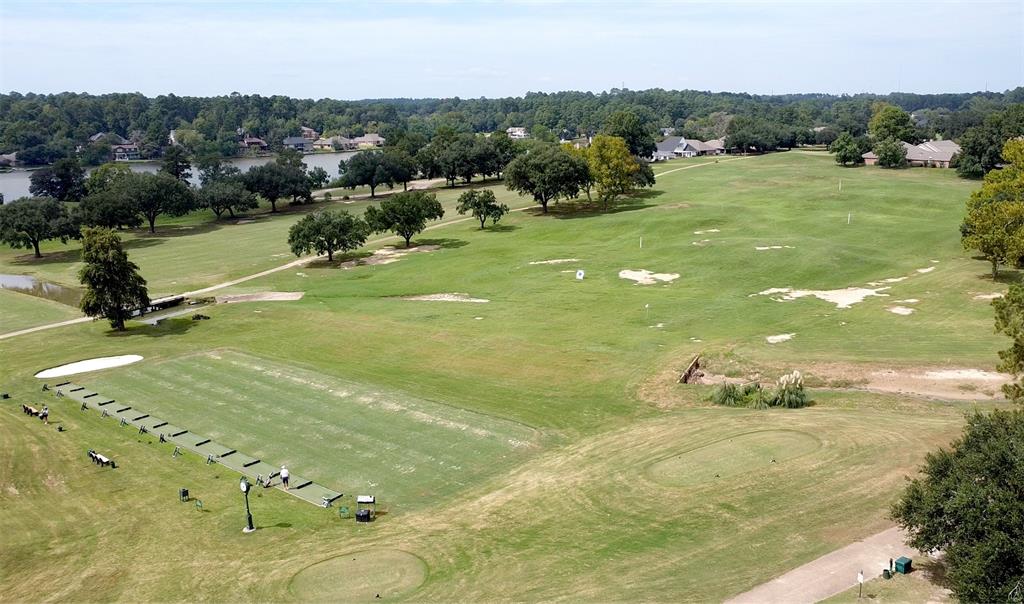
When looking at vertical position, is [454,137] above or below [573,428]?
above

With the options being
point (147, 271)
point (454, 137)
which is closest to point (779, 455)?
point (147, 271)

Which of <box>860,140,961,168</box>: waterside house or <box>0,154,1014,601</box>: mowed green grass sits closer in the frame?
<box>0,154,1014,601</box>: mowed green grass

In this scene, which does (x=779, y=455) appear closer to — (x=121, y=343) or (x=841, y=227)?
(x=121, y=343)

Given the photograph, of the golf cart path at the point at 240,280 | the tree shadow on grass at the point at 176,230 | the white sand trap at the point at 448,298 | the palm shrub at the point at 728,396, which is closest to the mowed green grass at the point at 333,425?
the palm shrub at the point at 728,396

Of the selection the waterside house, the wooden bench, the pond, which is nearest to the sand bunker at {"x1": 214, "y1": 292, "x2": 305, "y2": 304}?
the pond

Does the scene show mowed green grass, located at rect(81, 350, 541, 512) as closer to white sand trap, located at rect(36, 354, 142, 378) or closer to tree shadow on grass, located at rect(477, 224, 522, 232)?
white sand trap, located at rect(36, 354, 142, 378)

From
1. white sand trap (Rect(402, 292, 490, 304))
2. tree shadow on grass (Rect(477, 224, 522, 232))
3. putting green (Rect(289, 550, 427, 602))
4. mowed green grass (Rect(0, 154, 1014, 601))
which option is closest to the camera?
putting green (Rect(289, 550, 427, 602))

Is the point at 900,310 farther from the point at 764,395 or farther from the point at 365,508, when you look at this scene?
the point at 365,508

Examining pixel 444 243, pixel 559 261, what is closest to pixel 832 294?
pixel 559 261
